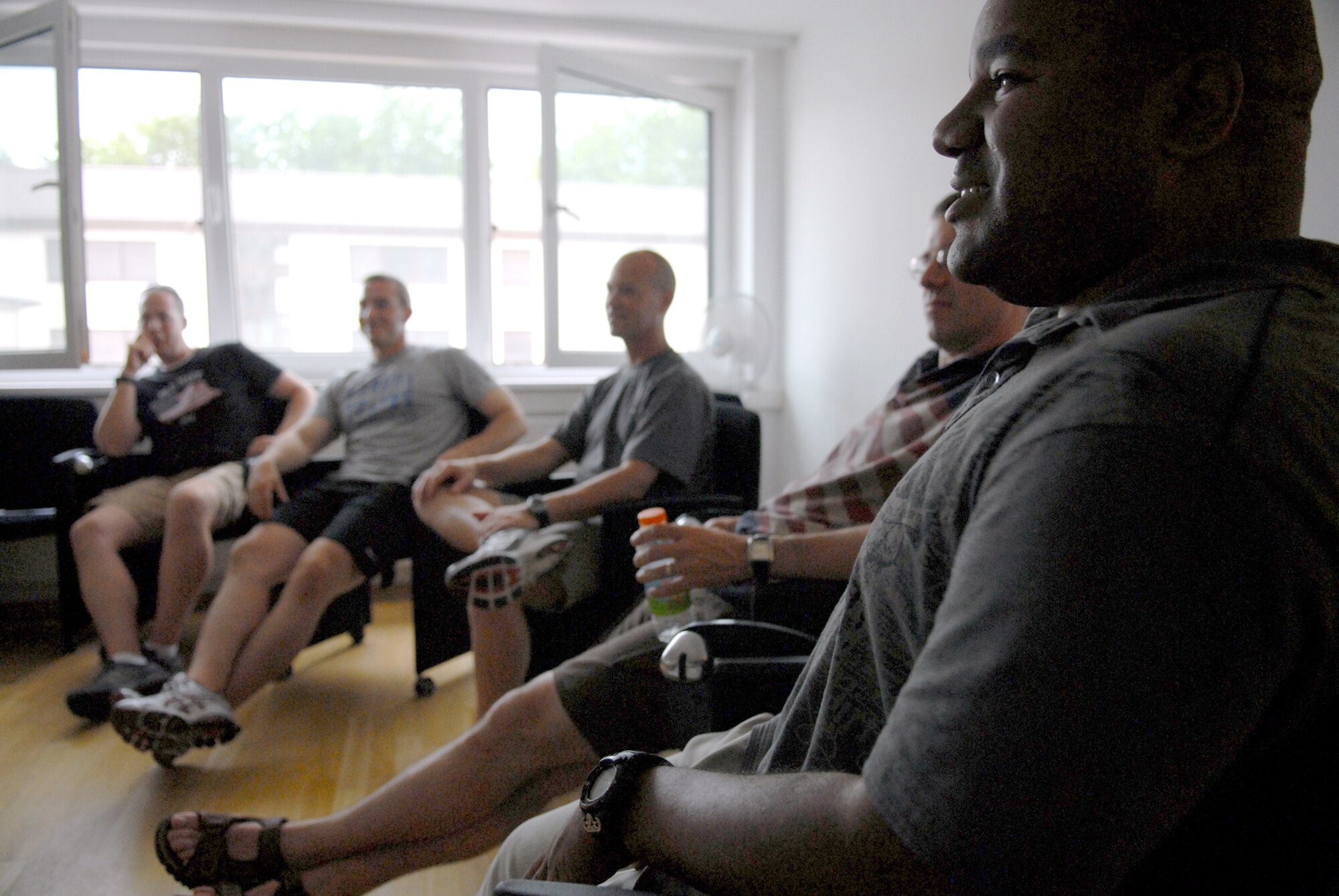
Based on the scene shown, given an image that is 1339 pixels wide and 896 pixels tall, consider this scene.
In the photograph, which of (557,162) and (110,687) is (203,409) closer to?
(110,687)

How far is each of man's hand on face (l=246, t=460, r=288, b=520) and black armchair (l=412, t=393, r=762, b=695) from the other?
546mm

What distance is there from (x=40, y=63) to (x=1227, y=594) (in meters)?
4.07

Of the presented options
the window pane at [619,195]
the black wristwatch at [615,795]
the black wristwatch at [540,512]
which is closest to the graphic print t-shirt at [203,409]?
the window pane at [619,195]

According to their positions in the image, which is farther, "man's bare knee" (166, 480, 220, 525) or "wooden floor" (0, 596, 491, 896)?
"man's bare knee" (166, 480, 220, 525)

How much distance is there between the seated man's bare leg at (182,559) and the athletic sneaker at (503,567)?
1.17m

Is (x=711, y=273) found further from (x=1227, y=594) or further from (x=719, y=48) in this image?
(x=1227, y=594)

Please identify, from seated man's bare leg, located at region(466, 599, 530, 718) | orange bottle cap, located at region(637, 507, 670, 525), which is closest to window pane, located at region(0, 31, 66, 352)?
seated man's bare leg, located at region(466, 599, 530, 718)

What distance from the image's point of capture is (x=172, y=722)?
2006 mm

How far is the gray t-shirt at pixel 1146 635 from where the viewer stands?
16.4 inches

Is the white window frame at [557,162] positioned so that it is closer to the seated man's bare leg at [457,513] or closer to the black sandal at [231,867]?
the seated man's bare leg at [457,513]

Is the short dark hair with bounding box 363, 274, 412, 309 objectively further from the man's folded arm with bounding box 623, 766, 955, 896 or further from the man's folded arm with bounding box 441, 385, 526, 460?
the man's folded arm with bounding box 623, 766, 955, 896

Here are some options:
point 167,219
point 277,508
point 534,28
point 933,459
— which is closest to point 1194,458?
point 933,459

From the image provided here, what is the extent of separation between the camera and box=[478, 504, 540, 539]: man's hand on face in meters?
2.17

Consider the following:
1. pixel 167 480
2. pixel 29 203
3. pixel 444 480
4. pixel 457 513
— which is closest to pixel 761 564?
pixel 457 513
